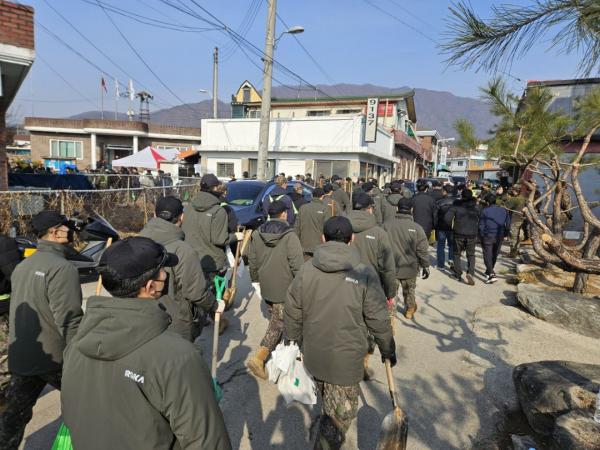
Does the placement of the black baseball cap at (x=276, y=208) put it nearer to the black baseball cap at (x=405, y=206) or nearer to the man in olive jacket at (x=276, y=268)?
the man in olive jacket at (x=276, y=268)

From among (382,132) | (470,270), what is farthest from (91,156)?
(470,270)

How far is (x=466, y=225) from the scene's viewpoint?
318 inches

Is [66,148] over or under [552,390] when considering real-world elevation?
over

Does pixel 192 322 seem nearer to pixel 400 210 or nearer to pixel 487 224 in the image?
pixel 400 210

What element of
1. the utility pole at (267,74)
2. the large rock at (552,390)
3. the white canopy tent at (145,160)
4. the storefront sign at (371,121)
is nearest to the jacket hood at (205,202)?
the large rock at (552,390)

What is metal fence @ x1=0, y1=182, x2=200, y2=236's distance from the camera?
791cm

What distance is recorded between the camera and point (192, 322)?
3496 millimetres

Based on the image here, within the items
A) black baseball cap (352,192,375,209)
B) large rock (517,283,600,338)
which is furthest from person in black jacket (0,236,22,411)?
large rock (517,283,600,338)

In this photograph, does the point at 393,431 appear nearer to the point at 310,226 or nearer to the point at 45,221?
the point at 45,221

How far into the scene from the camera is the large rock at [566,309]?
18.3ft

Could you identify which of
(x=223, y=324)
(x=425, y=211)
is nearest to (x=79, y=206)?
(x=223, y=324)

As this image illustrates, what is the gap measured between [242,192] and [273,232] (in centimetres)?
642

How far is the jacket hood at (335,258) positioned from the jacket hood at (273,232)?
61.7 inches

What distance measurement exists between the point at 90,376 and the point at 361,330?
1.84 metres
